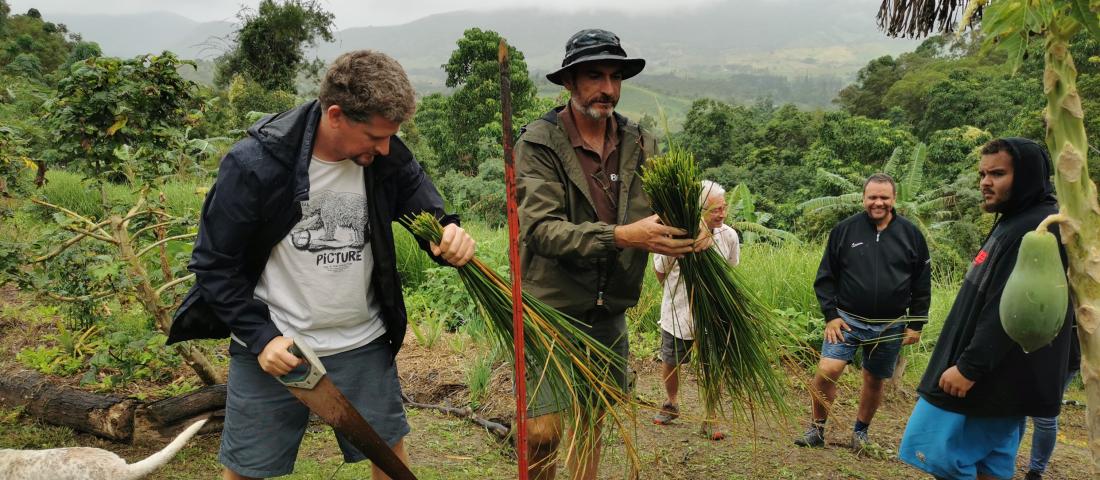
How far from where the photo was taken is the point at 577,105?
2344mm

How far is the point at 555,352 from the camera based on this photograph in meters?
2.06

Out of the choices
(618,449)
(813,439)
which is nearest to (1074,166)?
(618,449)

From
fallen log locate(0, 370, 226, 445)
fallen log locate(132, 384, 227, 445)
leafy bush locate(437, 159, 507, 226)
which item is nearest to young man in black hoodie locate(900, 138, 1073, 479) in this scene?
fallen log locate(132, 384, 227, 445)

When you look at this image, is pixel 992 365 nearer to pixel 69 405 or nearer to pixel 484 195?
pixel 69 405

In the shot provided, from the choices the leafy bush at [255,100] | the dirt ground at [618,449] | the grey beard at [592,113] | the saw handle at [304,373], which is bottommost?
the dirt ground at [618,449]

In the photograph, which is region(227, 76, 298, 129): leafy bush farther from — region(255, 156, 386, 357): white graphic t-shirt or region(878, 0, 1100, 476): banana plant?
region(878, 0, 1100, 476): banana plant

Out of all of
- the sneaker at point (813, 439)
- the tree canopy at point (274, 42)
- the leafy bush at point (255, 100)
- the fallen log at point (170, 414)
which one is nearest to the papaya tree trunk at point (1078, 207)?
the sneaker at point (813, 439)

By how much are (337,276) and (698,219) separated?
3.40 ft

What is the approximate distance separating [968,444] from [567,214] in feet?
5.21

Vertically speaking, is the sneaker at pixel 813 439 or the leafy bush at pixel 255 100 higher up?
the leafy bush at pixel 255 100

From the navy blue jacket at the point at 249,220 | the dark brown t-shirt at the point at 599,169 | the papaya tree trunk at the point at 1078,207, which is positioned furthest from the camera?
the dark brown t-shirt at the point at 599,169

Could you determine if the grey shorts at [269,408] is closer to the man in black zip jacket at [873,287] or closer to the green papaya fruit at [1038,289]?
the green papaya fruit at [1038,289]

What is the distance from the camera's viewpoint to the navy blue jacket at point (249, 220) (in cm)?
173

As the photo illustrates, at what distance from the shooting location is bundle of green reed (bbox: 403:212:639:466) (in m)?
2.01
